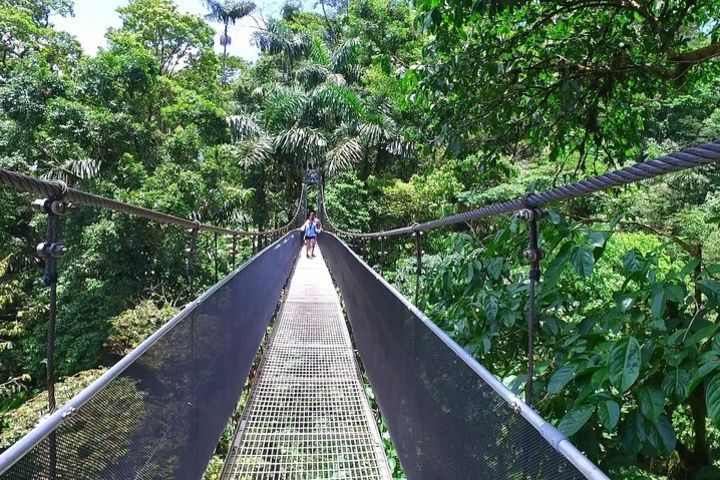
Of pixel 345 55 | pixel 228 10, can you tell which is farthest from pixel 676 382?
pixel 228 10

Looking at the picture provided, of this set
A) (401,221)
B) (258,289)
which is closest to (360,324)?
(258,289)

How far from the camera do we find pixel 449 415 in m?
0.97

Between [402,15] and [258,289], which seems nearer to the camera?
[258,289]

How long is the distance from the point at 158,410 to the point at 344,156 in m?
11.5

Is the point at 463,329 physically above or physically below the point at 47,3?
below

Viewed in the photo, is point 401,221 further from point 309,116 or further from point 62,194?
point 62,194

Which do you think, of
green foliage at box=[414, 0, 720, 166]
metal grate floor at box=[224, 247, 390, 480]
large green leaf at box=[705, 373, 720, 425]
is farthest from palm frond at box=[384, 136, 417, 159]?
large green leaf at box=[705, 373, 720, 425]

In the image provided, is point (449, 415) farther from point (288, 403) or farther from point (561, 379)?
point (288, 403)

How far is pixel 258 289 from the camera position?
2.49m

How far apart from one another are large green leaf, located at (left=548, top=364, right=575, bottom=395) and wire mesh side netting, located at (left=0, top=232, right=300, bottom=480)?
720 mm

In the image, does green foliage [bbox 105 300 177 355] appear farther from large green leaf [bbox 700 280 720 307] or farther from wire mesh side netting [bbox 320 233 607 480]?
large green leaf [bbox 700 280 720 307]

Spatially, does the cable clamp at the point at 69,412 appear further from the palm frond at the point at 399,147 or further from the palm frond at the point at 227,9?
the palm frond at the point at 227,9

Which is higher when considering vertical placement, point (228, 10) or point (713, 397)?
point (228, 10)

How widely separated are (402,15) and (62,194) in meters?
13.2
